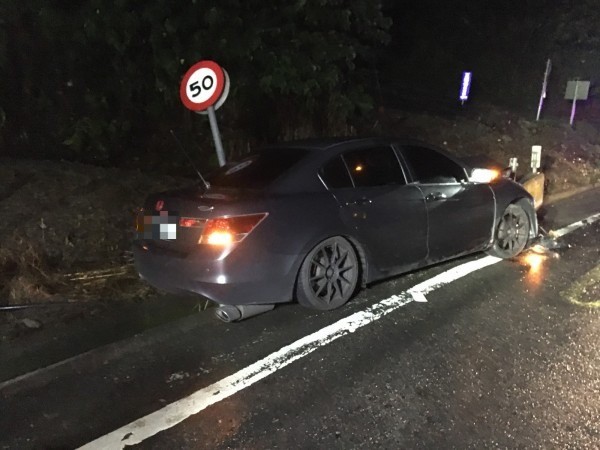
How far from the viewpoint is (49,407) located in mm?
3621

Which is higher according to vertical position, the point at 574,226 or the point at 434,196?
the point at 434,196

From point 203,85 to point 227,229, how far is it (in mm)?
2347

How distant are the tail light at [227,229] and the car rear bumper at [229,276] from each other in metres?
0.12

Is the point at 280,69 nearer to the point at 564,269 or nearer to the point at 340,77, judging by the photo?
the point at 340,77

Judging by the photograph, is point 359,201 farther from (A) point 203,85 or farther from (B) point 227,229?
Answer: (A) point 203,85

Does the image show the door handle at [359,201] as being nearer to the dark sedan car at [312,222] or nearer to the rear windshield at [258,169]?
the dark sedan car at [312,222]

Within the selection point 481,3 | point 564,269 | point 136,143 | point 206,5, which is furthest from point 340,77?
point 481,3

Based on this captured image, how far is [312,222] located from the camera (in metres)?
4.69

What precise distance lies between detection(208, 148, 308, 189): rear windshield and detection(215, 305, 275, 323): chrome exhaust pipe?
975 millimetres

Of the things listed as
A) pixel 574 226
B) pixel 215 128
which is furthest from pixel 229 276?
pixel 574 226

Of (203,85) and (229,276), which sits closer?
(229,276)

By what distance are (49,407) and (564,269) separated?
16.6 feet

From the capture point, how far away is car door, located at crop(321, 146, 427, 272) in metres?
5.00

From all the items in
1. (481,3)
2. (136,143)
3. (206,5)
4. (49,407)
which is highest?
(481,3)
